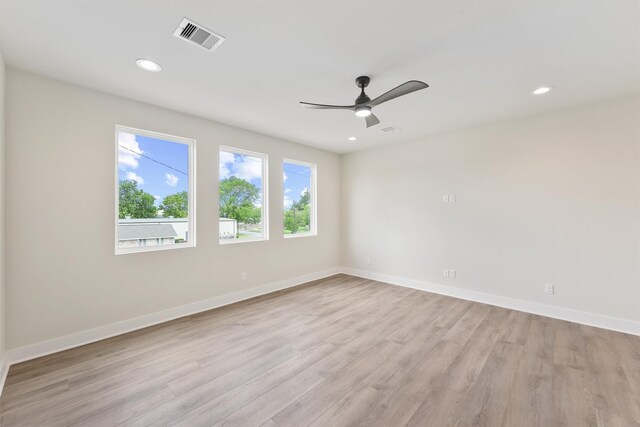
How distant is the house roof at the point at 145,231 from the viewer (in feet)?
10.4

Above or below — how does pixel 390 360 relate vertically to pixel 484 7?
below

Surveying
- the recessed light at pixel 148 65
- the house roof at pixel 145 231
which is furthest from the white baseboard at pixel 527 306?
the recessed light at pixel 148 65

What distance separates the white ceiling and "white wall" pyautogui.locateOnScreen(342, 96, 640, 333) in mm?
540

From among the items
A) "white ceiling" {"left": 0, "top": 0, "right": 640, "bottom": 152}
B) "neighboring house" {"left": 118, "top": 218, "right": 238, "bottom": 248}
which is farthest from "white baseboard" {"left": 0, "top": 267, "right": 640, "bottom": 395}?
"white ceiling" {"left": 0, "top": 0, "right": 640, "bottom": 152}

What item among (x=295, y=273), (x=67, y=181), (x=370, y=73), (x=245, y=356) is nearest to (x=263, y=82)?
(x=370, y=73)

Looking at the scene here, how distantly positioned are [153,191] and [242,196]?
1.29m

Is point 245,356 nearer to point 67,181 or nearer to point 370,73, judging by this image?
point 67,181

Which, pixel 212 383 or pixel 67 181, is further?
pixel 67 181

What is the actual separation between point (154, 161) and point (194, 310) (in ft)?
6.85

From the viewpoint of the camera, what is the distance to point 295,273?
5.09 meters

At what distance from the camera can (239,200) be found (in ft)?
14.2

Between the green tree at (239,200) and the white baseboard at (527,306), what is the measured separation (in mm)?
2865

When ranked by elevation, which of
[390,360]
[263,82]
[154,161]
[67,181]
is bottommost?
[390,360]

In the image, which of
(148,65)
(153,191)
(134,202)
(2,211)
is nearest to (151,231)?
(134,202)
